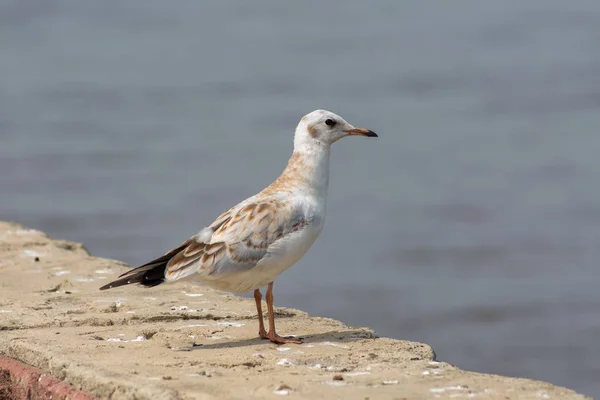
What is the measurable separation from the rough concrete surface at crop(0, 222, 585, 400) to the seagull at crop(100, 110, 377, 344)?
0.85ft

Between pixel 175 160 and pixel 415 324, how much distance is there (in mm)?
5594

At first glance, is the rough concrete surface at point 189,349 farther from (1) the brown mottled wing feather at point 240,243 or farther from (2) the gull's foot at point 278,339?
(1) the brown mottled wing feather at point 240,243

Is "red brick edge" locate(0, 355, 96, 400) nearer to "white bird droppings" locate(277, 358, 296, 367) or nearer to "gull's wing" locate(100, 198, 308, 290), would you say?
"gull's wing" locate(100, 198, 308, 290)

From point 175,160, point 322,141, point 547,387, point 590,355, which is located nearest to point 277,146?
point 175,160

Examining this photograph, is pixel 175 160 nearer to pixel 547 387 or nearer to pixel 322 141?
Answer: pixel 322 141

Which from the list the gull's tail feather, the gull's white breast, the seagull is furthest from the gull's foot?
the gull's tail feather

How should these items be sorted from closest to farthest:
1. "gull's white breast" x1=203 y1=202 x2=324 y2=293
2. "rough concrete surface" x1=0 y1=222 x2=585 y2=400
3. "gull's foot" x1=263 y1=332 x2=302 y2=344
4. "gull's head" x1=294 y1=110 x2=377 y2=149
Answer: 1. "rough concrete surface" x1=0 y1=222 x2=585 y2=400
2. "gull's foot" x1=263 y1=332 x2=302 y2=344
3. "gull's white breast" x1=203 y1=202 x2=324 y2=293
4. "gull's head" x1=294 y1=110 x2=377 y2=149

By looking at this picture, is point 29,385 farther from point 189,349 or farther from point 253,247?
point 253,247

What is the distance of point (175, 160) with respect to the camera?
1438cm

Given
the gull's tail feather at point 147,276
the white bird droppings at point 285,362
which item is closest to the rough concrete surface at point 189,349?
the white bird droppings at point 285,362

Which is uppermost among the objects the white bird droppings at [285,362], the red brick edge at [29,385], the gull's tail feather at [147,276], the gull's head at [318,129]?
the gull's head at [318,129]

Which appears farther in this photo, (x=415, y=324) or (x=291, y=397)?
(x=415, y=324)

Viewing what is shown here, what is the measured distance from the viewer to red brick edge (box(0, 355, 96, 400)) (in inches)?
181

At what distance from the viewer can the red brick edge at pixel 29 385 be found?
15.0 ft
